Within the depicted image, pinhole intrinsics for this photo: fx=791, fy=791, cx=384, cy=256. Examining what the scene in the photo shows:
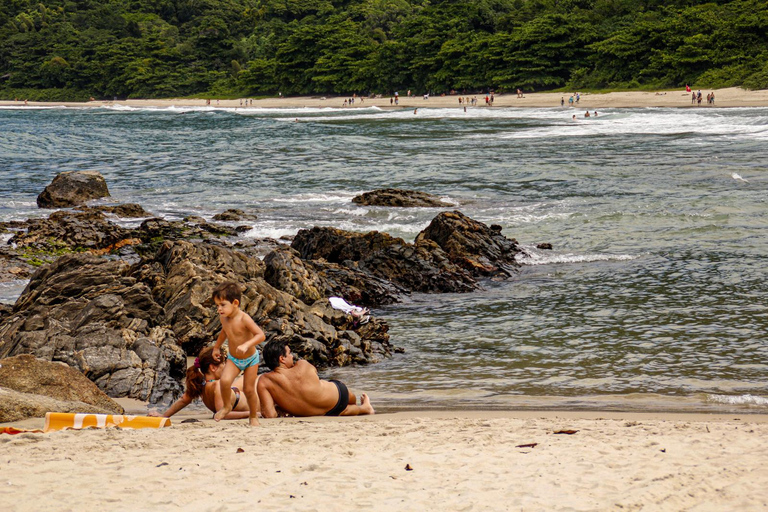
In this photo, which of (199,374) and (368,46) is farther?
(368,46)

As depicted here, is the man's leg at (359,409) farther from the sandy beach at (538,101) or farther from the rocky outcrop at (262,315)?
the sandy beach at (538,101)

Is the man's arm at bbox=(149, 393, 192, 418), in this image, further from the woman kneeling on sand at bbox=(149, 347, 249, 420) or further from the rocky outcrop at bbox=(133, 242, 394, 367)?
the rocky outcrop at bbox=(133, 242, 394, 367)


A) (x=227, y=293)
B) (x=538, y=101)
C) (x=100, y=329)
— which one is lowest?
(x=100, y=329)

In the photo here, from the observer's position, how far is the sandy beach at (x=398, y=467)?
189 inches

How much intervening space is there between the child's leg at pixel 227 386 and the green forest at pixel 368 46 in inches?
2758

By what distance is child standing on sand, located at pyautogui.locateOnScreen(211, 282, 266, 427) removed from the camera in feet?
23.0

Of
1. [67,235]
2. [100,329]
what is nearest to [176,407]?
[100,329]

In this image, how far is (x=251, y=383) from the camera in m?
A: 7.16

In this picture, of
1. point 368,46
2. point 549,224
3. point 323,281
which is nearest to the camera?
point 323,281

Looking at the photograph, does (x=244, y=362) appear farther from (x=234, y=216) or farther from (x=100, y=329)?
(x=234, y=216)

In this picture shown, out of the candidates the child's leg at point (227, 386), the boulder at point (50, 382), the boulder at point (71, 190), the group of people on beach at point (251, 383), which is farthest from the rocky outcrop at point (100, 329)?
the boulder at point (71, 190)

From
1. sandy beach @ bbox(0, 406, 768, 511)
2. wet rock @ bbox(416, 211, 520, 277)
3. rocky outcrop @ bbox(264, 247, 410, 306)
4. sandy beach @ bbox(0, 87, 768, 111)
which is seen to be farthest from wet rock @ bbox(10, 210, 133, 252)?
sandy beach @ bbox(0, 87, 768, 111)

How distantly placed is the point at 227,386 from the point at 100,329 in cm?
241

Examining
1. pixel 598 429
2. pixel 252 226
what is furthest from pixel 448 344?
pixel 252 226
